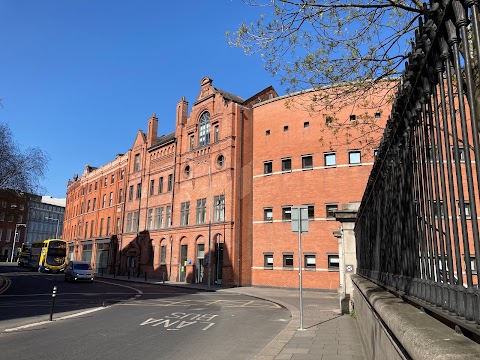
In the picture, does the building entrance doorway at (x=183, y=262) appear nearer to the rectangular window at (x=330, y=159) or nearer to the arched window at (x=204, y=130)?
the arched window at (x=204, y=130)

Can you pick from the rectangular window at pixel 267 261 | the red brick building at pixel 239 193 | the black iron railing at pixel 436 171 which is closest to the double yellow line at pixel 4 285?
the red brick building at pixel 239 193

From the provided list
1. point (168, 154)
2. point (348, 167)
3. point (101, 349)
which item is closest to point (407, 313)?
point (101, 349)

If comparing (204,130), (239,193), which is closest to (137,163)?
(204,130)

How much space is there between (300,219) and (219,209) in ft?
79.9

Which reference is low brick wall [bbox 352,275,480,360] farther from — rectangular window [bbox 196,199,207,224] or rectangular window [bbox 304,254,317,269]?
rectangular window [bbox 196,199,207,224]

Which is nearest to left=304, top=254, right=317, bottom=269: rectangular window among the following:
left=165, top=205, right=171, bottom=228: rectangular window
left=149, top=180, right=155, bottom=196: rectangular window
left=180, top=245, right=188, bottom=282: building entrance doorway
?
left=180, top=245, right=188, bottom=282: building entrance doorway

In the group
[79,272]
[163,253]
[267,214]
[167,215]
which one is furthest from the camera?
[167,215]

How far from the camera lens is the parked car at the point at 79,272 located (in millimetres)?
31500

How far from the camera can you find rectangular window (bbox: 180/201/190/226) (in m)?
39.4

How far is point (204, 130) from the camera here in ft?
131

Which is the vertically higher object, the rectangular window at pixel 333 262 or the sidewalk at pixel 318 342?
the rectangular window at pixel 333 262

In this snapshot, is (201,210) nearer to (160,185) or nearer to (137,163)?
(160,185)

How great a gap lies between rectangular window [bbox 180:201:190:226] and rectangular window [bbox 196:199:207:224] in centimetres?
183

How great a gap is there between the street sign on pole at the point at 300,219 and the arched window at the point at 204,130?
93.5ft
